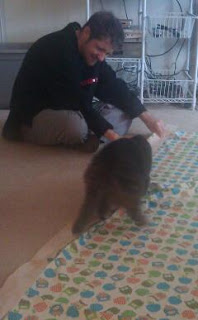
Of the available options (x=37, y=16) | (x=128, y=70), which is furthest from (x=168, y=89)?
(x=37, y=16)

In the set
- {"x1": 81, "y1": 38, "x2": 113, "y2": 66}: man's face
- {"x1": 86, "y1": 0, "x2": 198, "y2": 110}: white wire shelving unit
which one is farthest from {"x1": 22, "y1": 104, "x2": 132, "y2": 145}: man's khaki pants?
{"x1": 86, "y1": 0, "x2": 198, "y2": 110}: white wire shelving unit

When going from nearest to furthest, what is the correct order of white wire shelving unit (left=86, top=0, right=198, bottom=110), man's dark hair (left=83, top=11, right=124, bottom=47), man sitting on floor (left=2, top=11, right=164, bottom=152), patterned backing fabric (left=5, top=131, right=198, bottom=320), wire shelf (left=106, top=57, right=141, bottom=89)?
1. patterned backing fabric (left=5, top=131, right=198, bottom=320)
2. man's dark hair (left=83, top=11, right=124, bottom=47)
3. man sitting on floor (left=2, top=11, right=164, bottom=152)
4. white wire shelving unit (left=86, top=0, right=198, bottom=110)
5. wire shelf (left=106, top=57, right=141, bottom=89)

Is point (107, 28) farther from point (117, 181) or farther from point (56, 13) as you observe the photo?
point (56, 13)

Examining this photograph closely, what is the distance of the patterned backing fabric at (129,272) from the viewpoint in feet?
3.44

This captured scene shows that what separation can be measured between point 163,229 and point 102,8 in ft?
7.01

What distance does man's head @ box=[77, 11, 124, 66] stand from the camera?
1.73 metres

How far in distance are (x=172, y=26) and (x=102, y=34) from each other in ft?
4.60

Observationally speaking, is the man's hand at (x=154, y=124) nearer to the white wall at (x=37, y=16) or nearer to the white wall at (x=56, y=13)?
the white wall at (x=56, y=13)

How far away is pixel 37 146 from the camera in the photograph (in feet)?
7.22

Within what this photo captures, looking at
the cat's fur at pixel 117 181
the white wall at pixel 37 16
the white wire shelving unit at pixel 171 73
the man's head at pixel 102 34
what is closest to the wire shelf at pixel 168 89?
the white wire shelving unit at pixel 171 73

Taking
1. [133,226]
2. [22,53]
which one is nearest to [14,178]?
[133,226]

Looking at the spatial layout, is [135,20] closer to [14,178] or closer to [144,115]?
[144,115]

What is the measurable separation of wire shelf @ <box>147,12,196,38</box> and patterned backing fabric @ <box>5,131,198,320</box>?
1557mm

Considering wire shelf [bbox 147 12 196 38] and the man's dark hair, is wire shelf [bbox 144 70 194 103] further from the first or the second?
the man's dark hair
